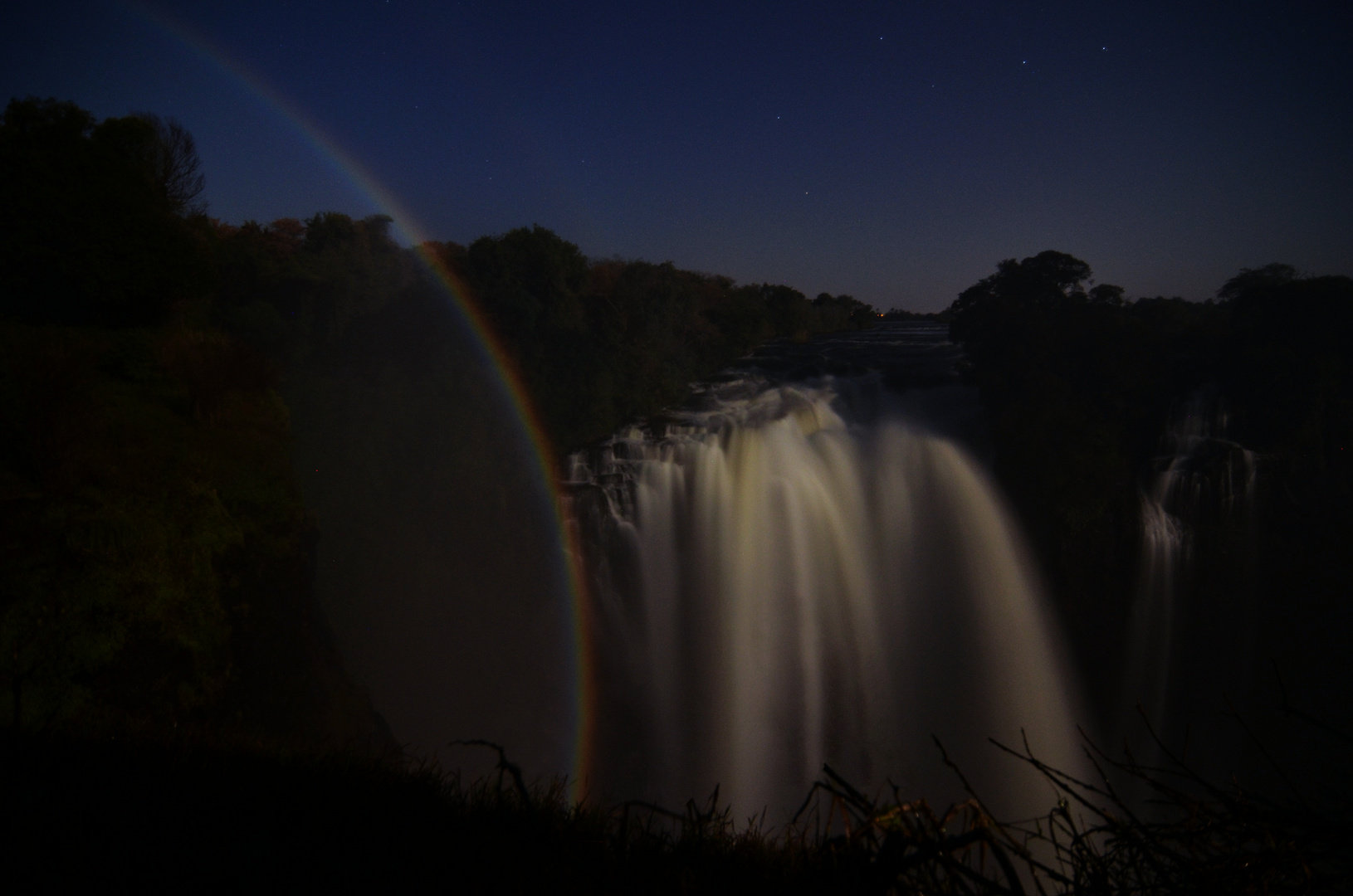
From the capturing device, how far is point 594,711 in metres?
19.3

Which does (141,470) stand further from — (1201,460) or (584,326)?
(1201,460)

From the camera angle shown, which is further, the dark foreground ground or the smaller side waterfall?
the smaller side waterfall

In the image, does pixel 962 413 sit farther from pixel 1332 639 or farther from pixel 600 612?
pixel 600 612

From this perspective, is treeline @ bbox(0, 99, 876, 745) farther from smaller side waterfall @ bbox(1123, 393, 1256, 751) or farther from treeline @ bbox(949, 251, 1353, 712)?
smaller side waterfall @ bbox(1123, 393, 1256, 751)

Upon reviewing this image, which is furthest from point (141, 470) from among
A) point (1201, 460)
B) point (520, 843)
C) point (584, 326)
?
point (1201, 460)

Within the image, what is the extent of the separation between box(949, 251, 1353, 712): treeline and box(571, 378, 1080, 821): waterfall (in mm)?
1726

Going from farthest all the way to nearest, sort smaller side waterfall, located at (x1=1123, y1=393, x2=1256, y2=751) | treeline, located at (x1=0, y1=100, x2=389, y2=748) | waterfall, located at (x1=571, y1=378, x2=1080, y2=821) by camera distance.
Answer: smaller side waterfall, located at (x1=1123, y1=393, x2=1256, y2=751), waterfall, located at (x1=571, y1=378, x2=1080, y2=821), treeline, located at (x1=0, y1=100, x2=389, y2=748)

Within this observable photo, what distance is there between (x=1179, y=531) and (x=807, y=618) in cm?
1147

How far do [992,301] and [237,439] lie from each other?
25.6m

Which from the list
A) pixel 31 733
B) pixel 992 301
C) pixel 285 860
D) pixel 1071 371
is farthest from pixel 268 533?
pixel 992 301

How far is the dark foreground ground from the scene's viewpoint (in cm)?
154

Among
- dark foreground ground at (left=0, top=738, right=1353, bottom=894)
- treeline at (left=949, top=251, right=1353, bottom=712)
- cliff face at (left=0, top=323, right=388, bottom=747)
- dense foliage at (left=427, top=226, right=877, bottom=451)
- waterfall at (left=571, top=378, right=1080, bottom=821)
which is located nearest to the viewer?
dark foreground ground at (left=0, top=738, right=1353, bottom=894)

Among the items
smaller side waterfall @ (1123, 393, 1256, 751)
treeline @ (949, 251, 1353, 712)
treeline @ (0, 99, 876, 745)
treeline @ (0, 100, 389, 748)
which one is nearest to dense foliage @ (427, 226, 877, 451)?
treeline @ (0, 99, 876, 745)

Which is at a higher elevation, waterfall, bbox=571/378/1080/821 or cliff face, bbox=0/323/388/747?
cliff face, bbox=0/323/388/747
